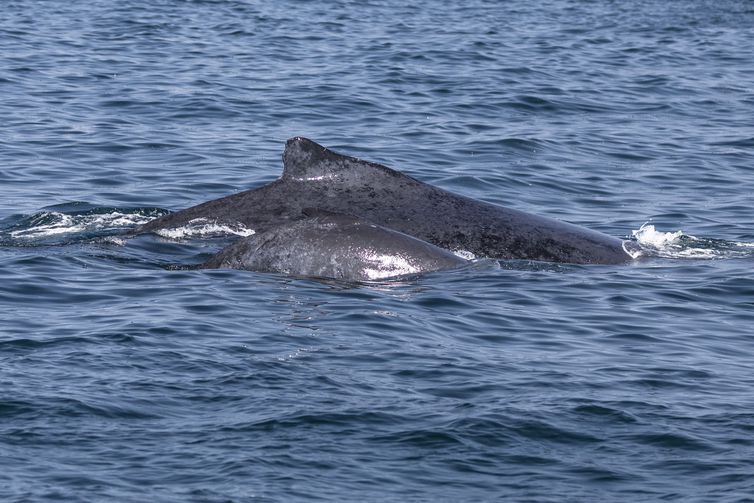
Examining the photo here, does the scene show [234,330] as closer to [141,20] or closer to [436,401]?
[436,401]

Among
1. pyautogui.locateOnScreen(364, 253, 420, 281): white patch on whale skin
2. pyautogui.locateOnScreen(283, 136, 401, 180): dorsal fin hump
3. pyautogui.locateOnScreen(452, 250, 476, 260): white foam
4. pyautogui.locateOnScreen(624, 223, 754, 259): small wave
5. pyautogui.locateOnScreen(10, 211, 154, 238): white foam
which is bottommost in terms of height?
pyautogui.locateOnScreen(624, 223, 754, 259): small wave

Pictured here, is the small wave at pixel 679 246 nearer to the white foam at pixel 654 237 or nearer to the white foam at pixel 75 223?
the white foam at pixel 654 237

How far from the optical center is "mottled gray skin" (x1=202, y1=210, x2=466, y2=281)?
14.3m

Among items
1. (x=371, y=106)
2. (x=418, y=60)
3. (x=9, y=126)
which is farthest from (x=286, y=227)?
(x=418, y=60)

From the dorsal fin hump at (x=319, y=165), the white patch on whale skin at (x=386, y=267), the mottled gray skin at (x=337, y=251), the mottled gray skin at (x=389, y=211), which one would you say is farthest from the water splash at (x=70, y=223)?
the white patch on whale skin at (x=386, y=267)

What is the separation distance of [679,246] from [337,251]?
5.60 m

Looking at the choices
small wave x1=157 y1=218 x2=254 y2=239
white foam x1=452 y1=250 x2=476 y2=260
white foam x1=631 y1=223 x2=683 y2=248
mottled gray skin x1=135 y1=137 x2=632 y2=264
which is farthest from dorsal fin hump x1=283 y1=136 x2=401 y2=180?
white foam x1=631 y1=223 x2=683 y2=248

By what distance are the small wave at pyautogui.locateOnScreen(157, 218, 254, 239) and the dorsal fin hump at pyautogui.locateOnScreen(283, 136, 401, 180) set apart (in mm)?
841

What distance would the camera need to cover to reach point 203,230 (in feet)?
54.4

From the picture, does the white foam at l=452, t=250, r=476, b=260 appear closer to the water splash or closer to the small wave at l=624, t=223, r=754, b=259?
the small wave at l=624, t=223, r=754, b=259

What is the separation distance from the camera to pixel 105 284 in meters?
14.6

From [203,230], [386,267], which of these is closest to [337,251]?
[386,267]

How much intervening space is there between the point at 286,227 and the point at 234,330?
83.6 inches

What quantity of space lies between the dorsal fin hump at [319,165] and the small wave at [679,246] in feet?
11.5
